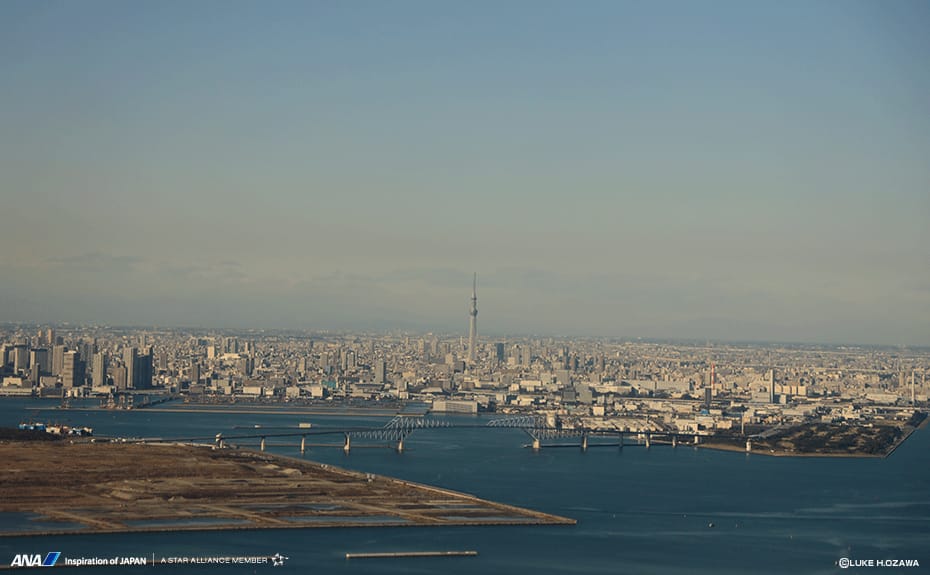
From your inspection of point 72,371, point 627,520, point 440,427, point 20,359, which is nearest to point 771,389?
point 440,427

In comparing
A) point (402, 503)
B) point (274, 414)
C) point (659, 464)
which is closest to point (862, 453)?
point (659, 464)

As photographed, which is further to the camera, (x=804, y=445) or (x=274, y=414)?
(x=274, y=414)

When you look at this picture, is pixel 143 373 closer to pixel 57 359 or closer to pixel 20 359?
pixel 57 359

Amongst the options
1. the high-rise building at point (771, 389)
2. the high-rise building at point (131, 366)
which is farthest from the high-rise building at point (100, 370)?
the high-rise building at point (771, 389)

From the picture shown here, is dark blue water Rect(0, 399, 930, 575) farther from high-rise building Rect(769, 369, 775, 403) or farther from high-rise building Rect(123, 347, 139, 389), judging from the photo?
high-rise building Rect(123, 347, 139, 389)

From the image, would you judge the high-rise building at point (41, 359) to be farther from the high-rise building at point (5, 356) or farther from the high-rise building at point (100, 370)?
the high-rise building at point (100, 370)

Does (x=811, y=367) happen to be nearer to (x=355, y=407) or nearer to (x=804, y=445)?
(x=355, y=407)
